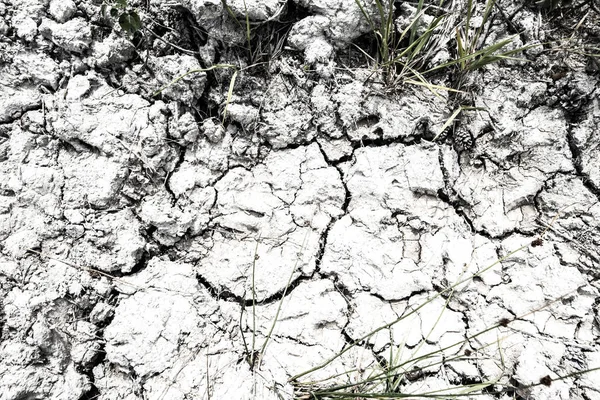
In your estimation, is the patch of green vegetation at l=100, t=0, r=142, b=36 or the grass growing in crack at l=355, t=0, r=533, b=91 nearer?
the patch of green vegetation at l=100, t=0, r=142, b=36

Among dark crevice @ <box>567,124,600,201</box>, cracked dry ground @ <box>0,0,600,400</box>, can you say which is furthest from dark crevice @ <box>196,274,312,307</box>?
dark crevice @ <box>567,124,600,201</box>

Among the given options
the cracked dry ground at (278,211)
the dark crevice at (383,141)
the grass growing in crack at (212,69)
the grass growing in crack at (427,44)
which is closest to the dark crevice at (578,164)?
the cracked dry ground at (278,211)

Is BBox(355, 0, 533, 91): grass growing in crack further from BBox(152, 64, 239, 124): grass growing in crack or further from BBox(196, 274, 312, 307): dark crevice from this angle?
BBox(196, 274, 312, 307): dark crevice

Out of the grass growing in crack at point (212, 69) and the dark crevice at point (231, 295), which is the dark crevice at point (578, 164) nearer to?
the dark crevice at point (231, 295)

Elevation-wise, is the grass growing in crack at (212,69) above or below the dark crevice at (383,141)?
above

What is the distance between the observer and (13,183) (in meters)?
1.53

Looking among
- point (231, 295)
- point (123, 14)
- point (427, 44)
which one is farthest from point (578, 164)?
point (123, 14)

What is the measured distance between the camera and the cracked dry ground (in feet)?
5.04

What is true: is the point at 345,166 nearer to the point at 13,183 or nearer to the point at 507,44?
the point at 507,44

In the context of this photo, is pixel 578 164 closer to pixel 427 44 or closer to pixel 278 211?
pixel 427 44

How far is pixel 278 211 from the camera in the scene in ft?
5.64

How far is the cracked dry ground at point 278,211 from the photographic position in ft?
5.04

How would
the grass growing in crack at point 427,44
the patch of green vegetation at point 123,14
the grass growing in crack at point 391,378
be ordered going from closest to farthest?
the grass growing in crack at point 391,378 → the patch of green vegetation at point 123,14 → the grass growing in crack at point 427,44

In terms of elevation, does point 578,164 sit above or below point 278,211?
above
